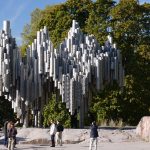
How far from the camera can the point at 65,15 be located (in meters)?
57.5

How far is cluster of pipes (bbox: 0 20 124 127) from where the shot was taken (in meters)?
38.2

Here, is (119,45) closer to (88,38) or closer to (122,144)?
(88,38)

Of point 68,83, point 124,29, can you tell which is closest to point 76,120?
point 68,83

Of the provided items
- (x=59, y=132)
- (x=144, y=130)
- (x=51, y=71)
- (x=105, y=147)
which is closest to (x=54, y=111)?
(x=51, y=71)

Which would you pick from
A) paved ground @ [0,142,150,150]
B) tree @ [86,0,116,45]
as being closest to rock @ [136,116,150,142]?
paved ground @ [0,142,150,150]

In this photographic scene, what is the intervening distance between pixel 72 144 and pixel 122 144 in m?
3.14

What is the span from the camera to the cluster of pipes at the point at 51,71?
125 feet

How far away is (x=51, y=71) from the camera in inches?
1515

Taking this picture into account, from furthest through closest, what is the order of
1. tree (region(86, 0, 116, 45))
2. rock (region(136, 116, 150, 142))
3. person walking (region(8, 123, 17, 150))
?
tree (region(86, 0, 116, 45)) → rock (region(136, 116, 150, 142)) → person walking (region(8, 123, 17, 150))

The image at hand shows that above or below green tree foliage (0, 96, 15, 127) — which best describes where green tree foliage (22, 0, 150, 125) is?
above

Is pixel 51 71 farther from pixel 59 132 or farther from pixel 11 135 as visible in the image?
pixel 11 135

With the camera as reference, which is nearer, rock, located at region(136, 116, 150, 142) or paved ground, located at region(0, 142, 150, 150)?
paved ground, located at region(0, 142, 150, 150)

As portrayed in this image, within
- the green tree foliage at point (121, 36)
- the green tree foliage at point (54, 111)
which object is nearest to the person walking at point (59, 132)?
the green tree foliage at point (54, 111)

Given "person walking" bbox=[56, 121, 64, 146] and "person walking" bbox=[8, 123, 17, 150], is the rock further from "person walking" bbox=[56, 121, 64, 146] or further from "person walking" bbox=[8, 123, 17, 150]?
"person walking" bbox=[8, 123, 17, 150]
